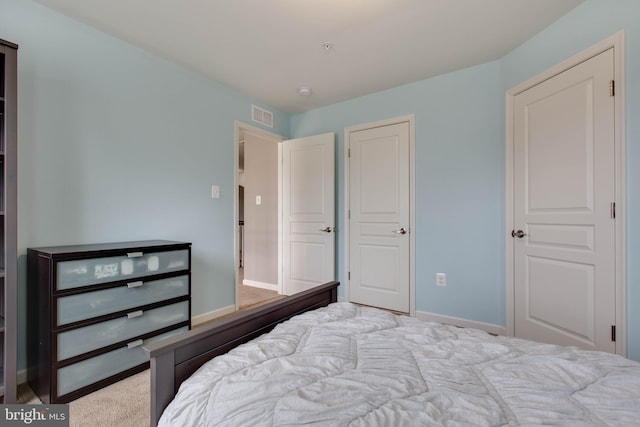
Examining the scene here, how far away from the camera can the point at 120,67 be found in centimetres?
228

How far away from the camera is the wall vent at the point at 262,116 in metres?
3.44

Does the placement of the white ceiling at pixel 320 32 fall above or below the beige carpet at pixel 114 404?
above

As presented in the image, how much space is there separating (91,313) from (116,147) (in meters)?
1.21

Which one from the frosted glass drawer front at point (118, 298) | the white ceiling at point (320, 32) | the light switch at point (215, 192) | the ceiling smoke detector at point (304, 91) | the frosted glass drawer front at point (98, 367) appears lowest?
the frosted glass drawer front at point (98, 367)

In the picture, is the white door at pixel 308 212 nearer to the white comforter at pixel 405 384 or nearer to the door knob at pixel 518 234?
the door knob at pixel 518 234

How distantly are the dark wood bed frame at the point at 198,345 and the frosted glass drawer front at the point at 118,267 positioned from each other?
1.10 meters

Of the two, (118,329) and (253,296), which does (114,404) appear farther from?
(253,296)

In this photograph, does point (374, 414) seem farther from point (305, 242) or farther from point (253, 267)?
point (253, 267)

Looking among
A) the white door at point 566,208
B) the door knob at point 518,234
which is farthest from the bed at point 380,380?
the door knob at point 518,234

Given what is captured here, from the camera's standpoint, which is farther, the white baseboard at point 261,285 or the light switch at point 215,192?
the white baseboard at point 261,285

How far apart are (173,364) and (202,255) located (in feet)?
6.69

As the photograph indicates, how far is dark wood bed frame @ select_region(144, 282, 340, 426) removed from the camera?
2.99 ft

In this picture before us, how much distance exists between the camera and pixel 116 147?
224 cm

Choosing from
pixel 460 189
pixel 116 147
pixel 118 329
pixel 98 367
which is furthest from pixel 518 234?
pixel 116 147
